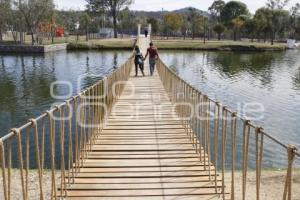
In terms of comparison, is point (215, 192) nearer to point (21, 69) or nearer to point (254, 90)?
point (254, 90)

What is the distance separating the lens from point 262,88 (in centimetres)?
2981

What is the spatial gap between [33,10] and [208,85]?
42120 millimetres

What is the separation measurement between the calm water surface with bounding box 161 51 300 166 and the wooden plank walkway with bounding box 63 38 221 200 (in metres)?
5.97

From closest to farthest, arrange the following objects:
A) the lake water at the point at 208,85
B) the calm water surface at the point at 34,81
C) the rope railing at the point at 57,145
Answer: the rope railing at the point at 57,145, the lake water at the point at 208,85, the calm water surface at the point at 34,81

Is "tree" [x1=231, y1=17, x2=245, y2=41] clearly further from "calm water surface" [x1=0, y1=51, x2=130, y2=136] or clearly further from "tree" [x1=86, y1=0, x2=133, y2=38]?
"calm water surface" [x1=0, y1=51, x2=130, y2=136]

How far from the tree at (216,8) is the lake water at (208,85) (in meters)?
74.7

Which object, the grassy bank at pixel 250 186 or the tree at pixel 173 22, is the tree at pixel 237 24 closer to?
the tree at pixel 173 22

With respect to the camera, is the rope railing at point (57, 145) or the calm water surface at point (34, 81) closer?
the rope railing at point (57, 145)

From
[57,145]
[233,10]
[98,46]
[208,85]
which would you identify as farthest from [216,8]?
[57,145]

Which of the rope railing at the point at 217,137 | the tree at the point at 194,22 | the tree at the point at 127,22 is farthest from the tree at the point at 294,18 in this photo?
the rope railing at the point at 217,137

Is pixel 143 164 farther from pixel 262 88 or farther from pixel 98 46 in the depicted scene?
pixel 98 46

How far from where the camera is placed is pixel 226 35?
105688 millimetres

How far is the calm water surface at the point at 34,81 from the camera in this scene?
20.0 m

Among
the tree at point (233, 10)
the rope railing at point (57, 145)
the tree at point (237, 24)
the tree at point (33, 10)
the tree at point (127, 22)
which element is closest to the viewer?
→ the rope railing at point (57, 145)
